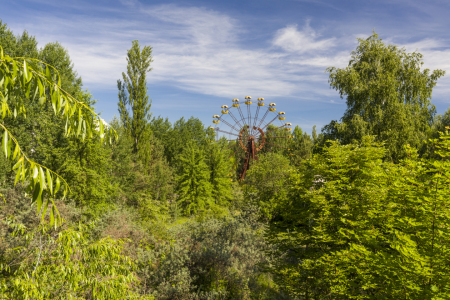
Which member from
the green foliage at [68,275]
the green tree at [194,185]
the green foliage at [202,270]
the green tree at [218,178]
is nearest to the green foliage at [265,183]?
the green tree at [218,178]

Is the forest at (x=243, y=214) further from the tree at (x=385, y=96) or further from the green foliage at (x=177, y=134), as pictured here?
the green foliage at (x=177, y=134)

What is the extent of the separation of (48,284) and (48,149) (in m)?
12.3

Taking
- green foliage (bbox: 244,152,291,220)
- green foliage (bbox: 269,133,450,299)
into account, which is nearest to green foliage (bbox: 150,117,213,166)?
green foliage (bbox: 244,152,291,220)

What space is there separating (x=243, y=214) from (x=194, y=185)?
9.98 metres

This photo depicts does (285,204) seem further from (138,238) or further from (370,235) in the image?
(138,238)

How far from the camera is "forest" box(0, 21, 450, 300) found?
13.1 feet

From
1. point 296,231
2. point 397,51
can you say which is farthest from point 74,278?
point 397,51

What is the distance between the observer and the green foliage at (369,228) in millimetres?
4195

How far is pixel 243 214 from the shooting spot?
55.1ft

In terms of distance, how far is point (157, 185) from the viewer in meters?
26.4

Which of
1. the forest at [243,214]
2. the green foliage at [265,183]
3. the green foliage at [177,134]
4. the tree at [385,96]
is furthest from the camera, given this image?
the green foliage at [177,134]

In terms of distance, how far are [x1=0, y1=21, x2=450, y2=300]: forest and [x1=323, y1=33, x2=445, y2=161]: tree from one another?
85 millimetres

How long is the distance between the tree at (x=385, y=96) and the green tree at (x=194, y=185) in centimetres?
1323

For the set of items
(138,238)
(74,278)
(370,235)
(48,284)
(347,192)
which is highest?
(347,192)
